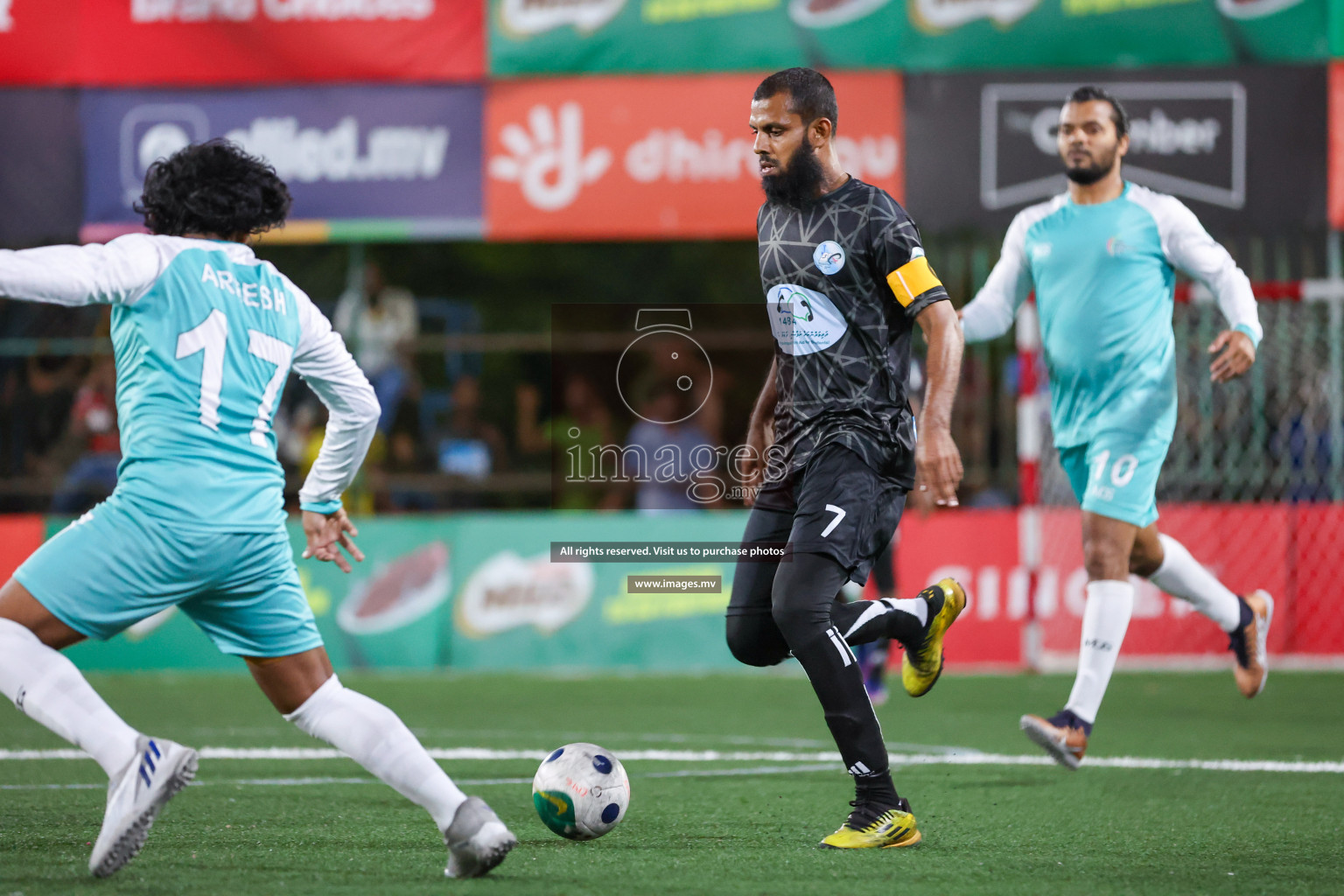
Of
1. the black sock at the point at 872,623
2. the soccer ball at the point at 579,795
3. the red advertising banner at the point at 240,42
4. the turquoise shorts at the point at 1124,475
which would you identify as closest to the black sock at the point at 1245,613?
the turquoise shorts at the point at 1124,475

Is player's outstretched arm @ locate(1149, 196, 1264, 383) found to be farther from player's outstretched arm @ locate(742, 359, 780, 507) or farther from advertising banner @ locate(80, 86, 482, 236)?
advertising banner @ locate(80, 86, 482, 236)

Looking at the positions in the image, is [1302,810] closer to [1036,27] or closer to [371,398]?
[371,398]

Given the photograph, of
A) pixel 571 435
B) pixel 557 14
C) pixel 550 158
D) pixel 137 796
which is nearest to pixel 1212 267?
pixel 137 796

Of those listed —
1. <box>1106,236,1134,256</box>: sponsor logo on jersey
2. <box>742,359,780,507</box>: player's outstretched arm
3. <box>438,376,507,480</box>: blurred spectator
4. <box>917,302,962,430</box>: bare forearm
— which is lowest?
<box>438,376,507,480</box>: blurred spectator

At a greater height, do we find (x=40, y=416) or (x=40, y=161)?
(x=40, y=161)

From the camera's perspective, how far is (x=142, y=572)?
14.1ft

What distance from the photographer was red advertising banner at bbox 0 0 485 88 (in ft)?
41.3

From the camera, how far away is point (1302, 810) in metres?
5.94

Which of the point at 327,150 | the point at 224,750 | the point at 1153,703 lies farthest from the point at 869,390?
the point at 327,150

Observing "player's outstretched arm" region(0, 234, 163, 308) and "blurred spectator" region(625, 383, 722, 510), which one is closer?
"player's outstretched arm" region(0, 234, 163, 308)

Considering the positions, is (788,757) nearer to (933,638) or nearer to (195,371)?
(933,638)

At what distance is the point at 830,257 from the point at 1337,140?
328 inches

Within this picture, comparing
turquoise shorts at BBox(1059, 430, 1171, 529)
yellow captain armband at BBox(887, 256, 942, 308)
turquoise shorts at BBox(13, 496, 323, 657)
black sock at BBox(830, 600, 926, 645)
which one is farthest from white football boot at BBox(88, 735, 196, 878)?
turquoise shorts at BBox(1059, 430, 1171, 529)

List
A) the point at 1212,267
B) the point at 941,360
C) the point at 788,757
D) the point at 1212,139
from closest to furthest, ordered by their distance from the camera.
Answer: the point at 941,360 < the point at 1212,267 < the point at 788,757 < the point at 1212,139
